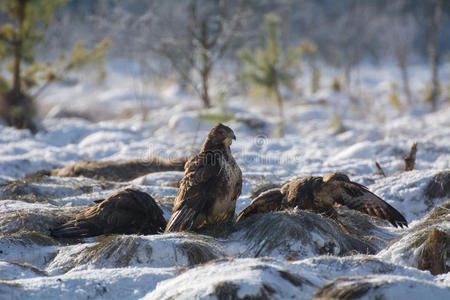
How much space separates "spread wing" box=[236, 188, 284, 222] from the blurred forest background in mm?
8377

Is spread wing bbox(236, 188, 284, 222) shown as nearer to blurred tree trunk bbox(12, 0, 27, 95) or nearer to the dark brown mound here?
the dark brown mound

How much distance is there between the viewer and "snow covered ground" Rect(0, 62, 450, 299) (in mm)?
A: 3242

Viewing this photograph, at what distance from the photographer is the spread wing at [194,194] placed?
5.05 meters

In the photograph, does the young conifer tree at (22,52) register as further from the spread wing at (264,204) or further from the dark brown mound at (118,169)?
the spread wing at (264,204)

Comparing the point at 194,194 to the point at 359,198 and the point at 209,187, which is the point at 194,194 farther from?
the point at 359,198

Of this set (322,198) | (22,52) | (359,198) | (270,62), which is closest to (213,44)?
(270,62)

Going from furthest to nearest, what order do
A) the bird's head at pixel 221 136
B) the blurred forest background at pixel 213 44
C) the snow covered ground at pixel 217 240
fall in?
1. the blurred forest background at pixel 213 44
2. the bird's head at pixel 221 136
3. the snow covered ground at pixel 217 240

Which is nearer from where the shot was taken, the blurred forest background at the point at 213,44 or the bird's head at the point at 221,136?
the bird's head at the point at 221,136

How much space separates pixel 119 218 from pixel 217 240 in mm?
1014

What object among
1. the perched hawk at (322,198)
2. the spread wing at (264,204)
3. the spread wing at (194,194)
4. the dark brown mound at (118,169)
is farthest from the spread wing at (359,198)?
the dark brown mound at (118,169)

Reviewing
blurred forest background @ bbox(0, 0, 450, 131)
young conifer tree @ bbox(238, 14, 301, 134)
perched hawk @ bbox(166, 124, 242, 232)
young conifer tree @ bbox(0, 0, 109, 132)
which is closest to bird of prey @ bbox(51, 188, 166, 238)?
perched hawk @ bbox(166, 124, 242, 232)

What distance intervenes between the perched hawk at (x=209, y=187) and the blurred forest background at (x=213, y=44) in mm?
8531

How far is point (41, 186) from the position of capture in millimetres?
7023

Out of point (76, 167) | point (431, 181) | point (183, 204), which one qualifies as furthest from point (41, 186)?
point (431, 181)
